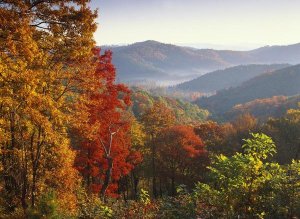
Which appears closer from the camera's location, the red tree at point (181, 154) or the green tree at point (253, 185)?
the green tree at point (253, 185)

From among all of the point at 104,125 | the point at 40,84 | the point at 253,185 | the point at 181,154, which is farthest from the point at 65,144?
the point at 181,154

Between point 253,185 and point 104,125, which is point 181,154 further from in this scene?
point 253,185

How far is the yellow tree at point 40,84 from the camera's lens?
531 inches

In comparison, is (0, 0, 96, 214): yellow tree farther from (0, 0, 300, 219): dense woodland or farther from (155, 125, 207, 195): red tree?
(155, 125, 207, 195): red tree

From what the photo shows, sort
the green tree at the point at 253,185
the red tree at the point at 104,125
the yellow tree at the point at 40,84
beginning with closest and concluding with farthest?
the green tree at the point at 253,185, the yellow tree at the point at 40,84, the red tree at the point at 104,125

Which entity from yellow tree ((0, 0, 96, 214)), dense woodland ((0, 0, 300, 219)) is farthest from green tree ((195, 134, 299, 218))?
yellow tree ((0, 0, 96, 214))

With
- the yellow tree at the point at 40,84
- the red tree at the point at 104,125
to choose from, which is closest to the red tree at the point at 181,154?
the red tree at the point at 104,125

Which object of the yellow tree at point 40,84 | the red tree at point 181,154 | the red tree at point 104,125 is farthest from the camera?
the red tree at point 181,154

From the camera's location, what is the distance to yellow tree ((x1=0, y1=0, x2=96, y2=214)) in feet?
44.2

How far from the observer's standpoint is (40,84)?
1602 centimetres

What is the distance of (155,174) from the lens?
49.0m

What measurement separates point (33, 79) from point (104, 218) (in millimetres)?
6281

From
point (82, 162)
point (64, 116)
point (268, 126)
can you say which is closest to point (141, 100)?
point (268, 126)

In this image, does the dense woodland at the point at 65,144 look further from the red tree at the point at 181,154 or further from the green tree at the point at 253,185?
the red tree at the point at 181,154
